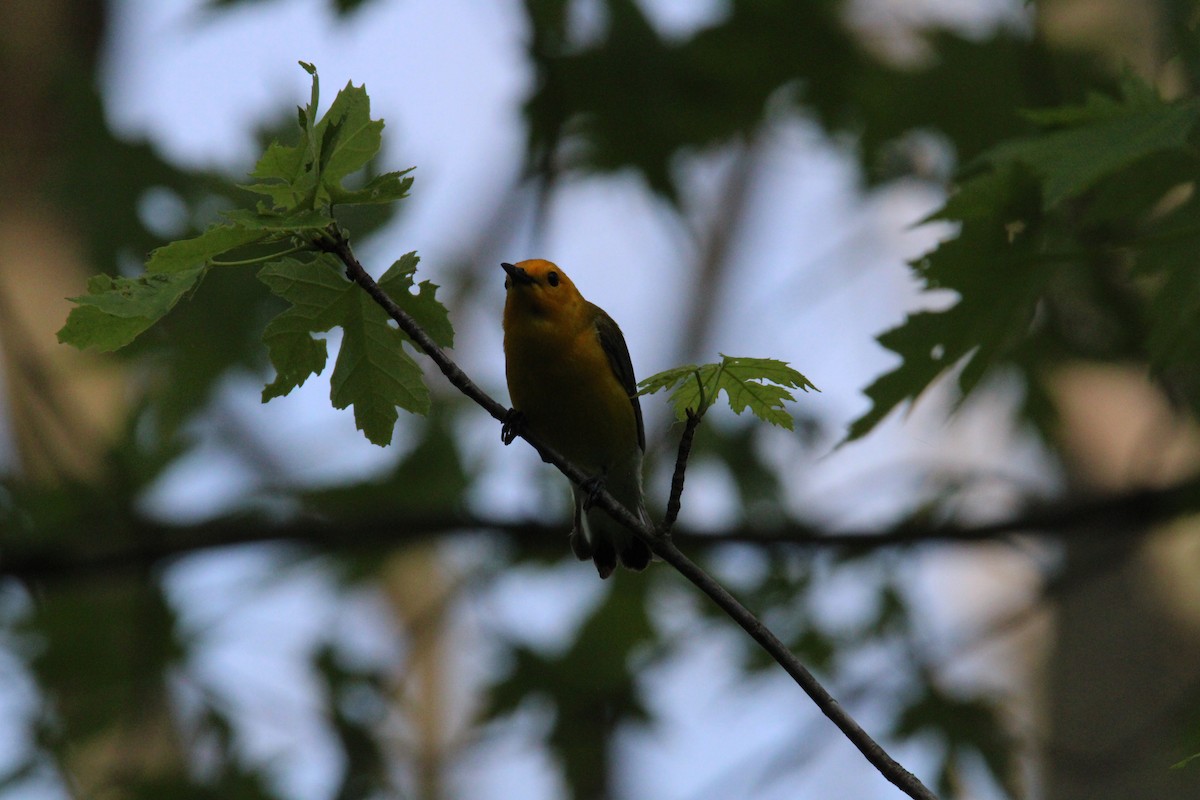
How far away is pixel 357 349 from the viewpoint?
2.21m

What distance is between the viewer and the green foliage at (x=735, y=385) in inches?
82.1

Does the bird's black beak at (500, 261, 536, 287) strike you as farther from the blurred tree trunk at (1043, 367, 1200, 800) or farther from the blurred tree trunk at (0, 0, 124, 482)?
the blurred tree trunk at (0, 0, 124, 482)

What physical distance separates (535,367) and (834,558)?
2.05 m

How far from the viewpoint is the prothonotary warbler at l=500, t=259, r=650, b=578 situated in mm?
3721

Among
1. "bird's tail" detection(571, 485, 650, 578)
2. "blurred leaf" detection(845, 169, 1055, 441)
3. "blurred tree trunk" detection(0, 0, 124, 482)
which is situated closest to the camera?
"blurred leaf" detection(845, 169, 1055, 441)

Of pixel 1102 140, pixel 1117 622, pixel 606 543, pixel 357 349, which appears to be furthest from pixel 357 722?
pixel 1102 140

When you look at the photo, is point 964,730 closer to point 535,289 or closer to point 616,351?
point 616,351

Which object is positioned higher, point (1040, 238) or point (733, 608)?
point (1040, 238)

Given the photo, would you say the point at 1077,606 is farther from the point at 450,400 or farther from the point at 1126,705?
the point at 450,400

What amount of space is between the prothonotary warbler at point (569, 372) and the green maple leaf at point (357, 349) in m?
1.40

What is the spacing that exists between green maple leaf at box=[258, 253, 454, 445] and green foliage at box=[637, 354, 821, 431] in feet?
1.58

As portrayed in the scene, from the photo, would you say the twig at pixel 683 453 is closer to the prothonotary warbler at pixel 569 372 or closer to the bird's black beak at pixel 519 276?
the prothonotary warbler at pixel 569 372

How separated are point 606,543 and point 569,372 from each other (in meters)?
0.83

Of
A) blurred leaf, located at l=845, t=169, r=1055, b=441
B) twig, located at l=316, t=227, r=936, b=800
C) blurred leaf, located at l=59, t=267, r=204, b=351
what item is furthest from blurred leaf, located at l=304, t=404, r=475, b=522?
blurred leaf, located at l=59, t=267, r=204, b=351
